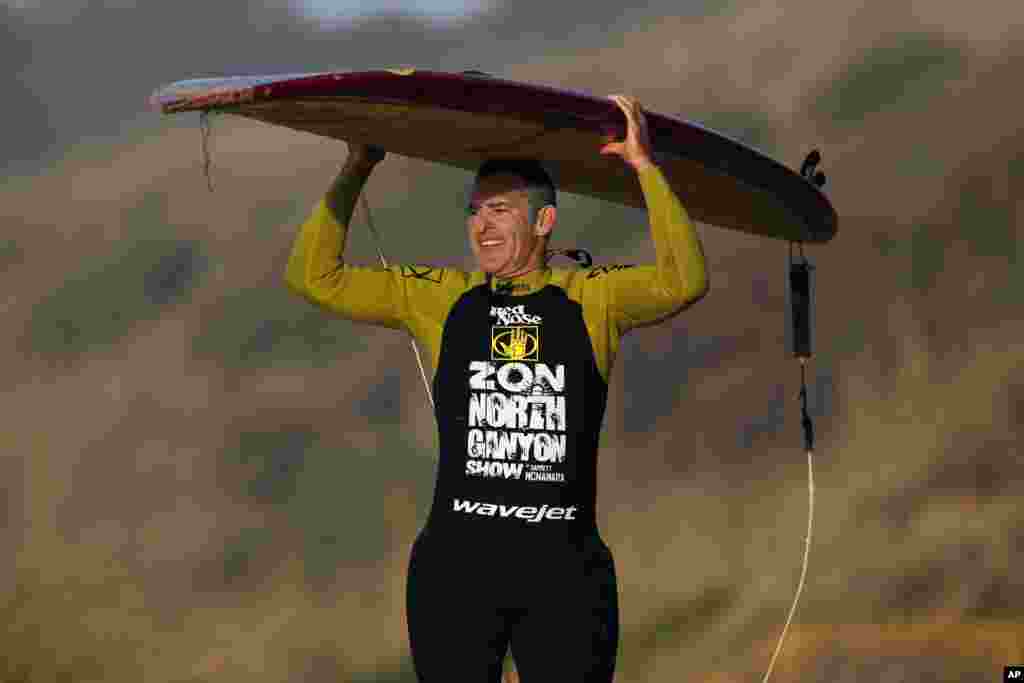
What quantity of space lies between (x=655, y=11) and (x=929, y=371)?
10.3ft

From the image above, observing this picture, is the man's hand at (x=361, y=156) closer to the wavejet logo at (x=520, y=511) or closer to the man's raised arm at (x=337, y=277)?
the man's raised arm at (x=337, y=277)

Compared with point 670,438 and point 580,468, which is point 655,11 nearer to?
point 670,438

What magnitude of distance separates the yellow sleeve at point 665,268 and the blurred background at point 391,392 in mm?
6198

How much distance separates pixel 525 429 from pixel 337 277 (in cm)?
70

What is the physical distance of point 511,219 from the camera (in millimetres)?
5129

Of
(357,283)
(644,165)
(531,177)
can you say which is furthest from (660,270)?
(357,283)

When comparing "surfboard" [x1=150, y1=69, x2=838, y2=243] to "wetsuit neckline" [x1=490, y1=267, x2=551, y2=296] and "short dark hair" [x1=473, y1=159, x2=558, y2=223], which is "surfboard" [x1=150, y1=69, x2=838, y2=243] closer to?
"short dark hair" [x1=473, y1=159, x2=558, y2=223]

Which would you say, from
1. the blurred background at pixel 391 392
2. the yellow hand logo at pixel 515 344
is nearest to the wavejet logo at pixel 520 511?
the yellow hand logo at pixel 515 344

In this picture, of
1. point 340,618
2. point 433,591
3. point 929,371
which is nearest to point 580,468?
point 433,591

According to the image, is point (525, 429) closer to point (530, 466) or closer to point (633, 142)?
point (530, 466)

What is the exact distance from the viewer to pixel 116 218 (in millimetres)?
11562

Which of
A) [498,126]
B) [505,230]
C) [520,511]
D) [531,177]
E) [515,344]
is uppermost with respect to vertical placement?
[498,126]

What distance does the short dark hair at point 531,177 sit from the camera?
5.16 metres

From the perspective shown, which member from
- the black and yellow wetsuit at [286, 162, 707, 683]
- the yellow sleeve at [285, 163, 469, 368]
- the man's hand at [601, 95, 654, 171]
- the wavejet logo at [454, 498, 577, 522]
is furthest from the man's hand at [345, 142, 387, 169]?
the wavejet logo at [454, 498, 577, 522]
